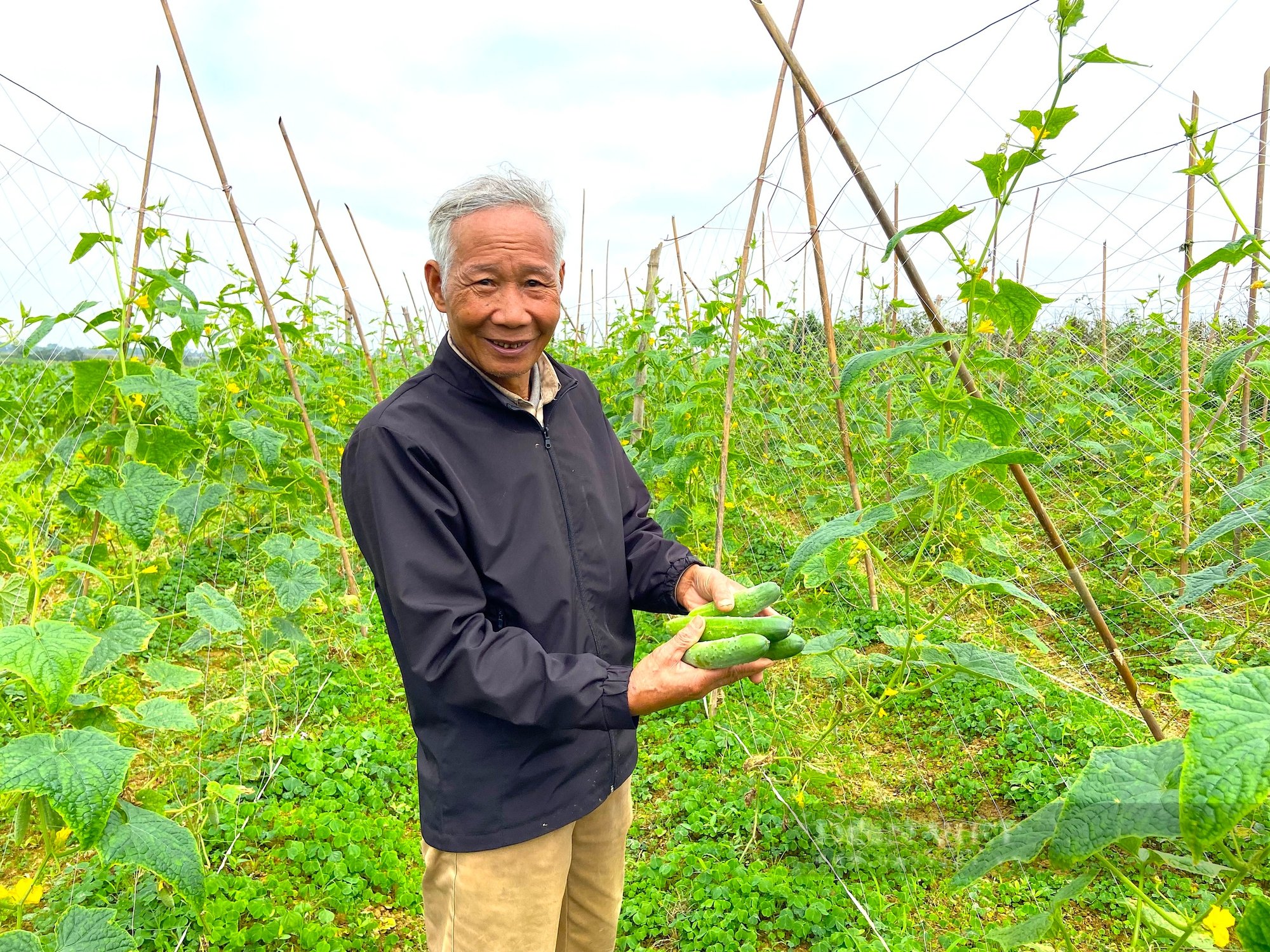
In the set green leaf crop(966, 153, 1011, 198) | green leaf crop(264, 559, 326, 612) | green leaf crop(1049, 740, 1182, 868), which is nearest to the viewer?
green leaf crop(1049, 740, 1182, 868)

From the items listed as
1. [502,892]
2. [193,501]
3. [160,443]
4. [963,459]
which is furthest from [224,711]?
[963,459]

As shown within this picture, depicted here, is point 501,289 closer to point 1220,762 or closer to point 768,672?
point 1220,762

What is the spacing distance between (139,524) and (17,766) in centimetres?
79

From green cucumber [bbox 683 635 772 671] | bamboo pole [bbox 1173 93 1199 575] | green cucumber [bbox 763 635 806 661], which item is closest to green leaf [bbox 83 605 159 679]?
green cucumber [bbox 683 635 772 671]

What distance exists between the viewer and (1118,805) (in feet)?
4.10

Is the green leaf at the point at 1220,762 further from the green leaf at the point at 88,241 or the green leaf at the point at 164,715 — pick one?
the green leaf at the point at 88,241

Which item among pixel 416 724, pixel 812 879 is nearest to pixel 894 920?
pixel 812 879

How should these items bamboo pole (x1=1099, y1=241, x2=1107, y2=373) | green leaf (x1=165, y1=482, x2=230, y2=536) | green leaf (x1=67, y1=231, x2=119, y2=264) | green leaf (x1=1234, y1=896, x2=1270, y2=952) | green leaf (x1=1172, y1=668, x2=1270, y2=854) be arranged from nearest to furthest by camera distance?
1. green leaf (x1=1172, y1=668, x2=1270, y2=854)
2. green leaf (x1=1234, y1=896, x2=1270, y2=952)
3. green leaf (x1=67, y1=231, x2=119, y2=264)
4. green leaf (x1=165, y1=482, x2=230, y2=536)
5. bamboo pole (x1=1099, y1=241, x2=1107, y2=373)

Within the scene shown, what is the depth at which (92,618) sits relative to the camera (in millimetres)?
2141

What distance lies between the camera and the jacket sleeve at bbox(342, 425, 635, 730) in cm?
160

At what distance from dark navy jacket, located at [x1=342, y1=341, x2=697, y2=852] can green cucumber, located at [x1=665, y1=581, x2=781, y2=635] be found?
209 millimetres

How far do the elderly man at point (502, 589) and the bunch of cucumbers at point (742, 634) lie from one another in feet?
0.16

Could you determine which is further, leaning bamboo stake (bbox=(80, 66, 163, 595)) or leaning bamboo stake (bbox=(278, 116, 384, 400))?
leaning bamboo stake (bbox=(278, 116, 384, 400))

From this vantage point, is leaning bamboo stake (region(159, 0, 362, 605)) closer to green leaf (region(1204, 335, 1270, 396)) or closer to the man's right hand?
the man's right hand
